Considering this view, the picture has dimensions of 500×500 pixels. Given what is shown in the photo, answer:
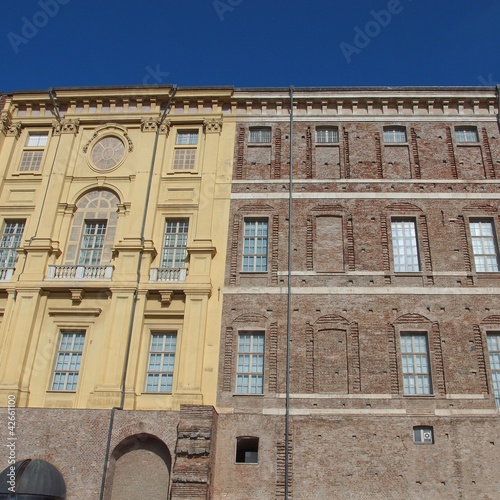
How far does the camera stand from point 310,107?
2645 cm

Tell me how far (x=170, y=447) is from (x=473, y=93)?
20.2 meters

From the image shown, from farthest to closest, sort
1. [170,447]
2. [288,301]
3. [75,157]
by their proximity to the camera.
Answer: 1. [75,157]
2. [288,301]
3. [170,447]

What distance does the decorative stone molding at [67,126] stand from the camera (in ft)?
86.1

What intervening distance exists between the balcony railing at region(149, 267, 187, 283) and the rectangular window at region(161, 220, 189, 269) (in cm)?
22

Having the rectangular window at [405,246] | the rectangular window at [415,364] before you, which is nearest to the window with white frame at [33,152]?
the rectangular window at [405,246]

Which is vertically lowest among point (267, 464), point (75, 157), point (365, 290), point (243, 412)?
point (267, 464)

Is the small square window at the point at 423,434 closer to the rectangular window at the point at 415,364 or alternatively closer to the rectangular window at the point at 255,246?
the rectangular window at the point at 415,364

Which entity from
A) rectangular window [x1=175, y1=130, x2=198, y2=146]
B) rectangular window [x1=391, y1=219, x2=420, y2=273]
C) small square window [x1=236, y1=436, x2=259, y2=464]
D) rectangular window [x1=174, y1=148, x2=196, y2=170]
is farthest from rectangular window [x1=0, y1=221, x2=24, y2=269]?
rectangular window [x1=391, y1=219, x2=420, y2=273]

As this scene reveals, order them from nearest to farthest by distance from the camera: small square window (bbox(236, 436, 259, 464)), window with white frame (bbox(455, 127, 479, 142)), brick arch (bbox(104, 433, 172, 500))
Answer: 1. brick arch (bbox(104, 433, 172, 500))
2. small square window (bbox(236, 436, 259, 464))
3. window with white frame (bbox(455, 127, 479, 142))

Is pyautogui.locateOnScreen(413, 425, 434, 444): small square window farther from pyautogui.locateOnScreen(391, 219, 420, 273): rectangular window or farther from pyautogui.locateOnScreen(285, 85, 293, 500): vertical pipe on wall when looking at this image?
pyautogui.locateOnScreen(391, 219, 420, 273): rectangular window

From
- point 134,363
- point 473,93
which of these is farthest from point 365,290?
point 473,93

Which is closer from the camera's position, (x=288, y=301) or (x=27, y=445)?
(x=27, y=445)

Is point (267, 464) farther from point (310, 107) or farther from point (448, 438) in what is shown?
point (310, 107)

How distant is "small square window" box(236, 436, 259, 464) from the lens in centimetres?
1972
